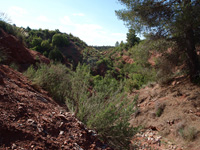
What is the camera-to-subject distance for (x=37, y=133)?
1671 mm

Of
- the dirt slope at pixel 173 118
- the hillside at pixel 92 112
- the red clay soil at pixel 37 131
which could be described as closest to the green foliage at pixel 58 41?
the hillside at pixel 92 112

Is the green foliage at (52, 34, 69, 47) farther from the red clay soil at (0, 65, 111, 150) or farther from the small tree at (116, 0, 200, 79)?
the red clay soil at (0, 65, 111, 150)

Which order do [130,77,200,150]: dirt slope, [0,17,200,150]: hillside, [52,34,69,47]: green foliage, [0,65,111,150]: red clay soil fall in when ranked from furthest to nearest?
[52,34,69,47]: green foliage
[130,77,200,150]: dirt slope
[0,17,200,150]: hillside
[0,65,111,150]: red clay soil

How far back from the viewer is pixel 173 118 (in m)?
4.72

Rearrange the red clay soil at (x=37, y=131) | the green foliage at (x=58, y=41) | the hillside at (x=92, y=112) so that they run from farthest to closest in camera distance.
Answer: the green foliage at (x=58, y=41), the hillside at (x=92, y=112), the red clay soil at (x=37, y=131)

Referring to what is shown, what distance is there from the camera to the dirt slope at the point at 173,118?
3.88 metres

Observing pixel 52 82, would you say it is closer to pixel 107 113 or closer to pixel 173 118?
pixel 107 113

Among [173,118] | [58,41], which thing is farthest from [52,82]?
[58,41]

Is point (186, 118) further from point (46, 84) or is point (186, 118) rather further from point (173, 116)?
point (46, 84)

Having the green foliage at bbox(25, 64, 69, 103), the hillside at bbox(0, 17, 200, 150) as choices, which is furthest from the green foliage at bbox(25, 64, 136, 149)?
the green foliage at bbox(25, 64, 69, 103)

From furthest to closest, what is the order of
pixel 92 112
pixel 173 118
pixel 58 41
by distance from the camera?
pixel 58 41 → pixel 173 118 → pixel 92 112

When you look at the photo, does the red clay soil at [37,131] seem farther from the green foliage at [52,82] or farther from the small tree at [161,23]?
the small tree at [161,23]

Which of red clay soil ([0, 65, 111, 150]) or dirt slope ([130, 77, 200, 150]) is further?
dirt slope ([130, 77, 200, 150])

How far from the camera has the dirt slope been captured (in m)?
3.88
